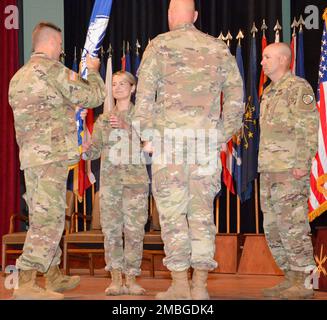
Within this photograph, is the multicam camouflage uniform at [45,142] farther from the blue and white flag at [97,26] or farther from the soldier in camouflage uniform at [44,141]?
the blue and white flag at [97,26]

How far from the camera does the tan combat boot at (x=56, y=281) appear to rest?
4.44 meters

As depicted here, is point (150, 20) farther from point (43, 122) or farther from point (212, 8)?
point (43, 122)

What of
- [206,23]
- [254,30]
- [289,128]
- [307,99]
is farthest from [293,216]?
[206,23]

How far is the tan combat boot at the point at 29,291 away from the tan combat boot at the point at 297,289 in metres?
1.40

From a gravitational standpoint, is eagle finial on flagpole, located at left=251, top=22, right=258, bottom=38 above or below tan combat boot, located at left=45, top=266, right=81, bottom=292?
above

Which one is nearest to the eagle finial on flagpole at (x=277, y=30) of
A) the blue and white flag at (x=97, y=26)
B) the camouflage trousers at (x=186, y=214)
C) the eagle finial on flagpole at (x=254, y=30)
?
the eagle finial on flagpole at (x=254, y=30)

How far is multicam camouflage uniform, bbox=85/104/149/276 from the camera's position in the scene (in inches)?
178

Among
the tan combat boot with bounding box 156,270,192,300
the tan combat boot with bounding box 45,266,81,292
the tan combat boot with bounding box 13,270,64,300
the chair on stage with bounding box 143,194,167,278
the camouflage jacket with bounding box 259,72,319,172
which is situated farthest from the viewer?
the chair on stage with bounding box 143,194,167,278

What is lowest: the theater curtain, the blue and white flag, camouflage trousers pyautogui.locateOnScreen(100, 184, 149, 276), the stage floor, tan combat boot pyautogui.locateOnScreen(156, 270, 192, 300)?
the stage floor

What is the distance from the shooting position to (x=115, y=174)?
457 centimetres

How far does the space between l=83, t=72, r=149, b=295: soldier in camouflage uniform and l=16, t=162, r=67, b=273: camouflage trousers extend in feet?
1.70

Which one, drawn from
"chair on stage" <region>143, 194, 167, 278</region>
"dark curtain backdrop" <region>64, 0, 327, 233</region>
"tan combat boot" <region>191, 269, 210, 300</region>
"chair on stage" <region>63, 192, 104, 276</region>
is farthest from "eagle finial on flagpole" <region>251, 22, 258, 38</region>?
"tan combat boot" <region>191, 269, 210, 300</region>

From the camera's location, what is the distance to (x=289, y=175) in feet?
14.3

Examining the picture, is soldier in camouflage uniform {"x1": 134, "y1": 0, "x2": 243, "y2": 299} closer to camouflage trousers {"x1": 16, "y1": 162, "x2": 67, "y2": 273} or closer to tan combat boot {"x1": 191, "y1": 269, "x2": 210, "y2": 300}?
tan combat boot {"x1": 191, "y1": 269, "x2": 210, "y2": 300}
